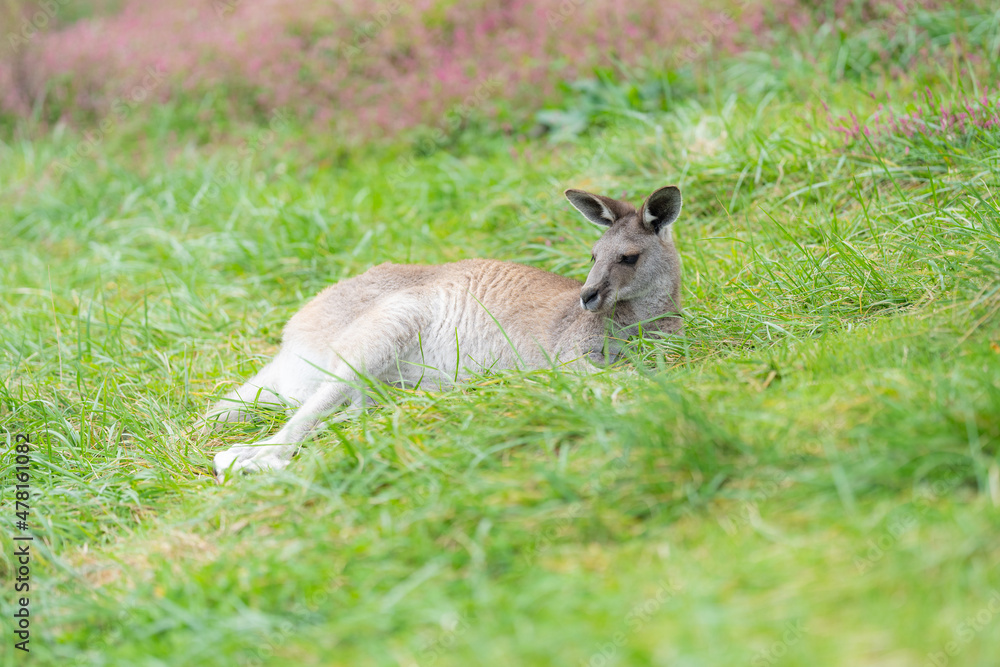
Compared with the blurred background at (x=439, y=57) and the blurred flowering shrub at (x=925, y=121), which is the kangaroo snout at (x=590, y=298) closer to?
the blurred flowering shrub at (x=925, y=121)

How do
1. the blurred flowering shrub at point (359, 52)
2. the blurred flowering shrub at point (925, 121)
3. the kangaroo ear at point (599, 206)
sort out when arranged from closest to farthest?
1. the kangaroo ear at point (599, 206)
2. the blurred flowering shrub at point (925, 121)
3. the blurred flowering shrub at point (359, 52)

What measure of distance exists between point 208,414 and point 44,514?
0.94 meters

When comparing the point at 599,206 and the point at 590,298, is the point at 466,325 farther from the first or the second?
the point at 599,206

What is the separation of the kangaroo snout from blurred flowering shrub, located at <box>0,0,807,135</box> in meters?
4.10

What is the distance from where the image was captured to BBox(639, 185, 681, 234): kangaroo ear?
13.1 ft

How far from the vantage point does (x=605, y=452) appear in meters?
2.95

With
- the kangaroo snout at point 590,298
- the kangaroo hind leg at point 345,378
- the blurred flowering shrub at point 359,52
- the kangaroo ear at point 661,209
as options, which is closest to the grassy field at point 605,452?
the kangaroo hind leg at point 345,378

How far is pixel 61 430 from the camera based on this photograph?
164 inches

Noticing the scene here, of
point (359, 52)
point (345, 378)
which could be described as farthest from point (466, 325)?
point (359, 52)

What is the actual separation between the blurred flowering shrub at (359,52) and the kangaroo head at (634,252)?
3.70m

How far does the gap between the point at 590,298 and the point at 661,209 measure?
58 cm

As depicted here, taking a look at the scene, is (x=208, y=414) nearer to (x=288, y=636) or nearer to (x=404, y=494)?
(x=404, y=494)

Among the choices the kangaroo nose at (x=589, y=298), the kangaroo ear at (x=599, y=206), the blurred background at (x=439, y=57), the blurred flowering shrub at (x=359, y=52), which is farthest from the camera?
the blurred flowering shrub at (x=359, y=52)

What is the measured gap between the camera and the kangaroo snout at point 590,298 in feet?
12.8
